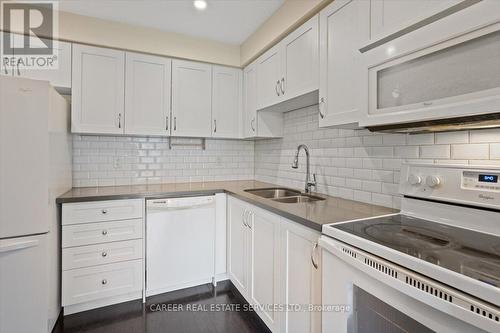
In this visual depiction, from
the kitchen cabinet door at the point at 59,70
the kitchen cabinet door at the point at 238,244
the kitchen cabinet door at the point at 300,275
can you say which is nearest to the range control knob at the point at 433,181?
the kitchen cabinet door at the point at 300,275

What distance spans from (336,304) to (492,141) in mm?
985

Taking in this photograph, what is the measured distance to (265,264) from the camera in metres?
1.66

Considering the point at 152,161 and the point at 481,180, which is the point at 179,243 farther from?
the point at 481,180

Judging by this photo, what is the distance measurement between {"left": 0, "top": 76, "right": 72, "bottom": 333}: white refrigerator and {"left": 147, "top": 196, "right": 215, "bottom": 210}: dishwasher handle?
695 mm

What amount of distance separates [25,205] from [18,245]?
0.79 feet

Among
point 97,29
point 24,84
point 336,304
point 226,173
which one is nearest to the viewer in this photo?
point 336,304

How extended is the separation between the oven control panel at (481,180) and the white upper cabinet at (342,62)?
544 millimetres

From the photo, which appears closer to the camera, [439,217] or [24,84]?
[439,217]

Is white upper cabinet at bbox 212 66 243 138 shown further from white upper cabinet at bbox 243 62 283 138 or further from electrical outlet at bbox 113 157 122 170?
electrical outlet at bbox 113 157 122 170

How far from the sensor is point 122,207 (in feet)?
6.64

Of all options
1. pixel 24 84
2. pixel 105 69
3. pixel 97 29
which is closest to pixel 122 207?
pixel 24 84

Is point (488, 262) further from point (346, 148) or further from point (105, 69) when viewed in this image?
point (105, 69)

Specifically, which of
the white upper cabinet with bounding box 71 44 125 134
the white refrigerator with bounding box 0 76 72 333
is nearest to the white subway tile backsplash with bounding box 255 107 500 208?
the white upper cabinet with bounding box 71 44 125 134

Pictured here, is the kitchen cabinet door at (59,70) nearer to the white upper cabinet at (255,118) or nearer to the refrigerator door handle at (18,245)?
the refrigerator door handle at (18,245)
